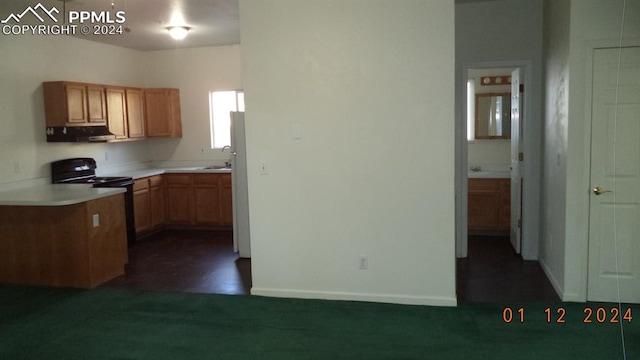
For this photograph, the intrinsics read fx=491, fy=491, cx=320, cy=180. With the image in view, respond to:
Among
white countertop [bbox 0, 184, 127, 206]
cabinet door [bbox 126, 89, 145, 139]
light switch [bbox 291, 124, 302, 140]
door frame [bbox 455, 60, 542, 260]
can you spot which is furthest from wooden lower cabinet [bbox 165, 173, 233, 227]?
door frame [bbox 455, 60, 542, 260]

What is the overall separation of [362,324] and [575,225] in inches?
78.3

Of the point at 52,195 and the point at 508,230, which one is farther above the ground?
the point at 52,195

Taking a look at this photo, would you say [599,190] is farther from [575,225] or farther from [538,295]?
[538,295]

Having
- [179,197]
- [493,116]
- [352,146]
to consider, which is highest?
[493,116]

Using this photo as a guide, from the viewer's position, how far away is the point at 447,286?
4.17 metres


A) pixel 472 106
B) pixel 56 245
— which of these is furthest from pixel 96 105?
pixel 472 106

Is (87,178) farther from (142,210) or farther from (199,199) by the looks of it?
(199,199)

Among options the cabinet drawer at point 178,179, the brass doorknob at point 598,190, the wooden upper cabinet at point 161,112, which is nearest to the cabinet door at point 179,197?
the cabinet drawer at point 178,179

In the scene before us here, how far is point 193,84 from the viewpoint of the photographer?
7.92 m

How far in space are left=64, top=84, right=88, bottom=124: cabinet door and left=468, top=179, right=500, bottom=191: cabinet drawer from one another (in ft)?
16.8

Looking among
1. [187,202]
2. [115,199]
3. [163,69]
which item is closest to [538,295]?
[115,199]

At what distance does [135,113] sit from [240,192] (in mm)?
2581

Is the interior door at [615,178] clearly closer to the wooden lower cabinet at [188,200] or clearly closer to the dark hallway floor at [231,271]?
the dark hallway floor at [231,271]

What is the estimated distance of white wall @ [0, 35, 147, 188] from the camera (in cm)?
554
